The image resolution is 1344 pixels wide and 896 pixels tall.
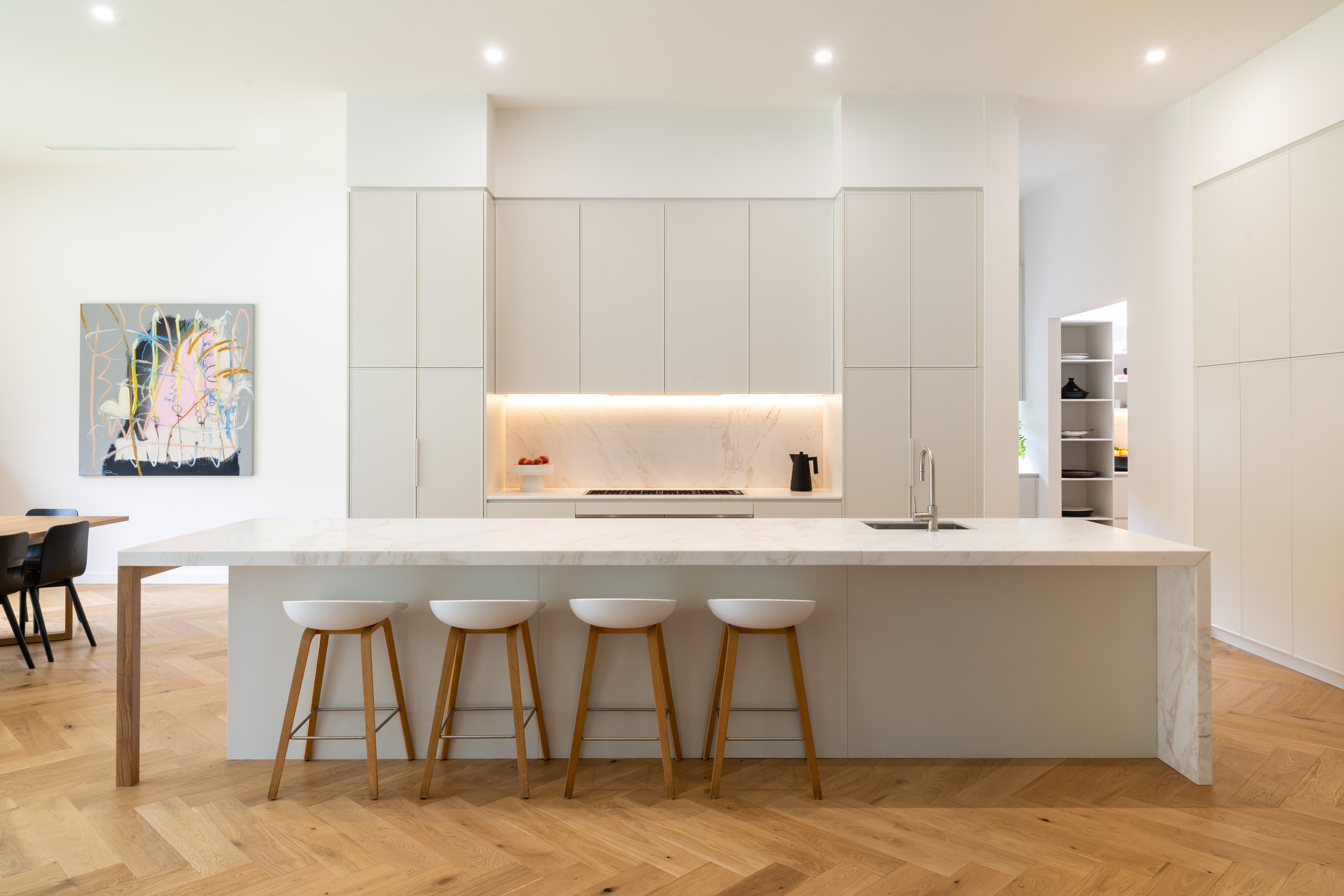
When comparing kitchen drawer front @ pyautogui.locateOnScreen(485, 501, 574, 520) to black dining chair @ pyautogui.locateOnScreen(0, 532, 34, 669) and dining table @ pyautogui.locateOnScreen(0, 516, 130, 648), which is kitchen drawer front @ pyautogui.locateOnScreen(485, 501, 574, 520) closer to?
dining table @ pyautogui.locateOnScreen(0, 516, 130, 648)

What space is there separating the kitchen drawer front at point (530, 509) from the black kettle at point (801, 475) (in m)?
1.47

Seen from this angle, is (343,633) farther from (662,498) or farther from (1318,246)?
(1318,246)

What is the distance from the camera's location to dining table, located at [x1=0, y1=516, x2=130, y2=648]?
4.29 m

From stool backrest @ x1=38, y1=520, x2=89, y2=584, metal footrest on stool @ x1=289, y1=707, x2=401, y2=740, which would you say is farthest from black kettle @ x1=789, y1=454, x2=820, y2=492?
stool backrest @ x1=38, y1=520, x2=89, y2=584

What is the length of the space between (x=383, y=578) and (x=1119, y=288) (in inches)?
206

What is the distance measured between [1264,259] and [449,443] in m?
4.69

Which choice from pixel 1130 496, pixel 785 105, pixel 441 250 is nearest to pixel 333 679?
pixel 441 250

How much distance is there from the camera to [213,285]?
606 cm

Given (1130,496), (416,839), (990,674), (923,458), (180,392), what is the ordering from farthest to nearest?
(180,392) → (1130,496) → (923,458) → (990,674) → (416,839)

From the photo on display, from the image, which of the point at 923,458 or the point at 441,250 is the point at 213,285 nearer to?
the point at 441,250

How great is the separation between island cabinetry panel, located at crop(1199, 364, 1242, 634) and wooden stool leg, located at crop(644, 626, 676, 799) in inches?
146

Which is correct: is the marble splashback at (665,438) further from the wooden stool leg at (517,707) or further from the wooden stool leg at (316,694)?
the wooden stool leg at (517,707)

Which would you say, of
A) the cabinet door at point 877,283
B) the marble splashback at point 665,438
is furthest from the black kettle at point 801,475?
the cabinet door at point 877,283

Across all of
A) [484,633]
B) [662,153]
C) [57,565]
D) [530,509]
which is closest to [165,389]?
[57,565]
